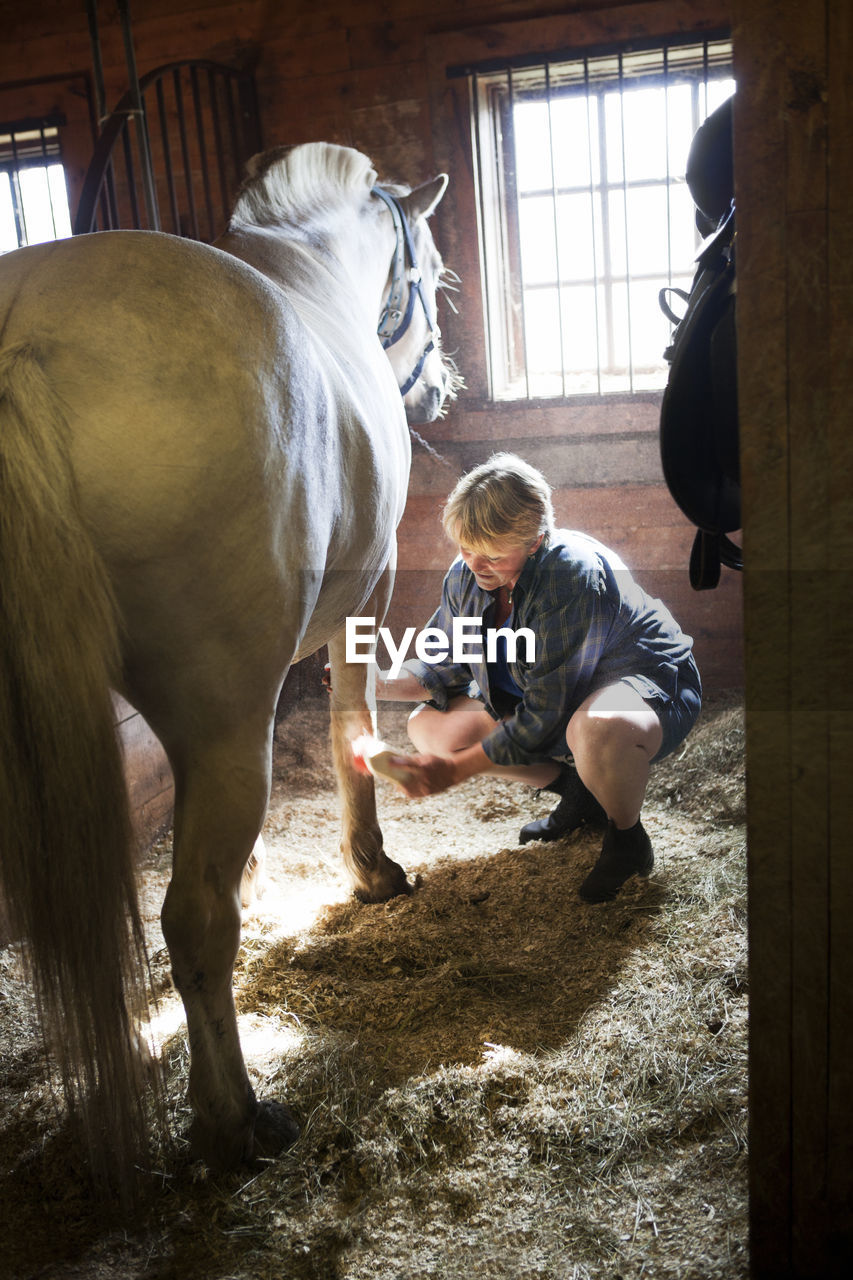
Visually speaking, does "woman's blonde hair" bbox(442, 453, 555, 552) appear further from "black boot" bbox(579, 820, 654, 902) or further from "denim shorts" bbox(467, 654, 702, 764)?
"black boot" bbox(579, 820, 654, 902)

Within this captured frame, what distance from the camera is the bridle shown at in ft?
8.89

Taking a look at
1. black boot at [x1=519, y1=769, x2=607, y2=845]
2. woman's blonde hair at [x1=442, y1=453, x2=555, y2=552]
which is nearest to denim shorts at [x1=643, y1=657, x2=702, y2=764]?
black boot at [x1=519, y1=769, x2=607, y2=845]

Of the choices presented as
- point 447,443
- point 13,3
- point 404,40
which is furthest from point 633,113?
point 13,3

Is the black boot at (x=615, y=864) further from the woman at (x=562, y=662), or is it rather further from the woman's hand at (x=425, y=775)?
the woman's hand at (x=425, y=775)

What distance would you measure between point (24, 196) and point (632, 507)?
10.7 ft

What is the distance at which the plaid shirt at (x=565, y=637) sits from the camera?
2.19 m

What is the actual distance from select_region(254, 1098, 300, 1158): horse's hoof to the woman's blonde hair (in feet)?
4.09

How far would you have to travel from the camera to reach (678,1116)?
1.60 meters

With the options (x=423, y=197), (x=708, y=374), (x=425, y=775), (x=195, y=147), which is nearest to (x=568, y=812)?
(x=425, y=775)

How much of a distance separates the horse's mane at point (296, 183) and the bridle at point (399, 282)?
0.15 metres

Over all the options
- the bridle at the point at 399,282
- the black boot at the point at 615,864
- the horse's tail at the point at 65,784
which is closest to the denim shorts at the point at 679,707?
the black boot at the point at 615,864

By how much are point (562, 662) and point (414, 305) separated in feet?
4.28

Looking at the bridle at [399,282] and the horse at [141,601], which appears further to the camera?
the bridle at [399,282]

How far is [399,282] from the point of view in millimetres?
2797
